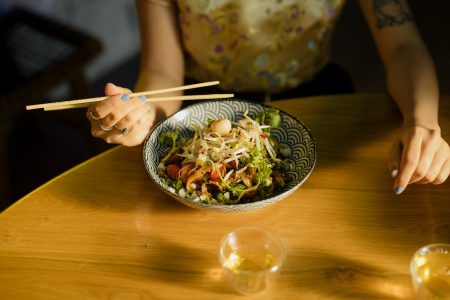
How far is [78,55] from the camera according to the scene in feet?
8.05

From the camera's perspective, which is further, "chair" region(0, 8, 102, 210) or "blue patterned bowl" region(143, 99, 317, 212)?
"chair" region(0, 8, 102, 210)

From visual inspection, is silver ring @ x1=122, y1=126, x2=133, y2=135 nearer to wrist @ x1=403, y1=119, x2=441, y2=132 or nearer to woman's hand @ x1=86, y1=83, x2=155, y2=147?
woman's hand @ x1=86, y1=83, x2=155, y2=147

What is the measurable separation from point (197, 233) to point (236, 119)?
39 centimetres

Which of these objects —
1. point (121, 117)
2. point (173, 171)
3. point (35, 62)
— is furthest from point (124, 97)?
point (35, 62)

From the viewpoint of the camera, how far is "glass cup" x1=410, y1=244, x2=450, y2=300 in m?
1.00

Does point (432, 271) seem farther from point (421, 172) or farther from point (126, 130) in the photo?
point (126, 130)

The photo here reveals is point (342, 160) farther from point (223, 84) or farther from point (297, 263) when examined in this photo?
point (223, 84)

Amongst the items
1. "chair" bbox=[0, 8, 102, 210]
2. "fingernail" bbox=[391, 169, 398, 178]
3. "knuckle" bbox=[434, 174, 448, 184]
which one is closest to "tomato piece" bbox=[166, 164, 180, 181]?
"fingernail" bbox=[391, 169, 398, 178]

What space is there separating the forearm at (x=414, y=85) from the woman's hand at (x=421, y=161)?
0.34 ft

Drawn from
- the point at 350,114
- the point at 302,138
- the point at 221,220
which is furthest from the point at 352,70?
the point at 221,220

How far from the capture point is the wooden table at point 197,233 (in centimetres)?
106

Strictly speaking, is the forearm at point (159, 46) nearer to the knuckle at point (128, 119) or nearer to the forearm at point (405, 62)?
the knuckle at point (128, 119)

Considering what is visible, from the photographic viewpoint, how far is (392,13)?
1.55 m

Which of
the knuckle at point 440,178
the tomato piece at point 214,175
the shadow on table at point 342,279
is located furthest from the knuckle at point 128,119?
the knuckle at point 440,178
